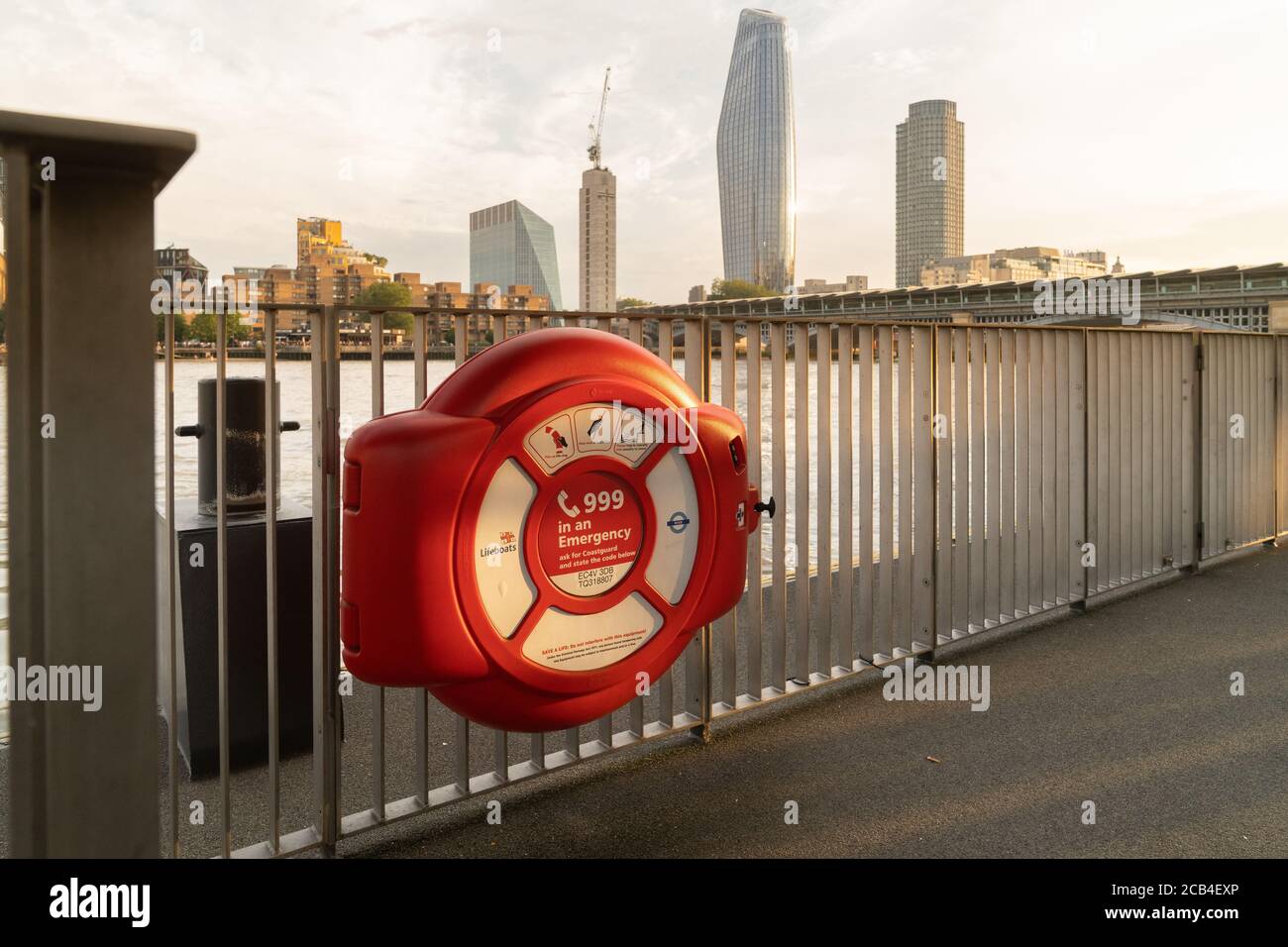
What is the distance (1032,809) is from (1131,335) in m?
3.06

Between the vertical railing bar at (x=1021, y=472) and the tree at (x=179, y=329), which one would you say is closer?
the tree at (x=179, y=329)

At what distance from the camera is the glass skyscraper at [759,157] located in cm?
9075

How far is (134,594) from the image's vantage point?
0.91 meters

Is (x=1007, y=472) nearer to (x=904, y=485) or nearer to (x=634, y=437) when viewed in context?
(x=904, y=485)

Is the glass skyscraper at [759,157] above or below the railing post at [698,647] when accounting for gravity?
above

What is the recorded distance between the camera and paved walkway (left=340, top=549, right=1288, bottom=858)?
2.23m

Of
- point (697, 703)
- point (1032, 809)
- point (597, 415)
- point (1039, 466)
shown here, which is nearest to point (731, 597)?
point (597, 415)

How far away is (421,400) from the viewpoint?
7.30ft

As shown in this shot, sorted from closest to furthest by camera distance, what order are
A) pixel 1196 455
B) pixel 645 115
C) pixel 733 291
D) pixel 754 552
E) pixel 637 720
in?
pixel 637 720
pixel 754 552
pixel 1196 455
pixel 733 291
pixel 645 115

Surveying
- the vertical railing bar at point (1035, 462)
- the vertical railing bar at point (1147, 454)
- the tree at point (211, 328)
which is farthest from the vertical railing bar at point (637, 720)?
the vertical railing bar at point (1147, 454)

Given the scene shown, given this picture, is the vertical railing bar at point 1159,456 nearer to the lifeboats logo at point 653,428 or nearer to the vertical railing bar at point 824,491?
the vertical railing bar at point 824,491

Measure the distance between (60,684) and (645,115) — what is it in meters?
54.8

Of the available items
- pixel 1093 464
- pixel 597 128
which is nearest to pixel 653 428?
pixel 1093 464

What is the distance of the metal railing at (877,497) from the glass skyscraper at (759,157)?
74034 millimetres
